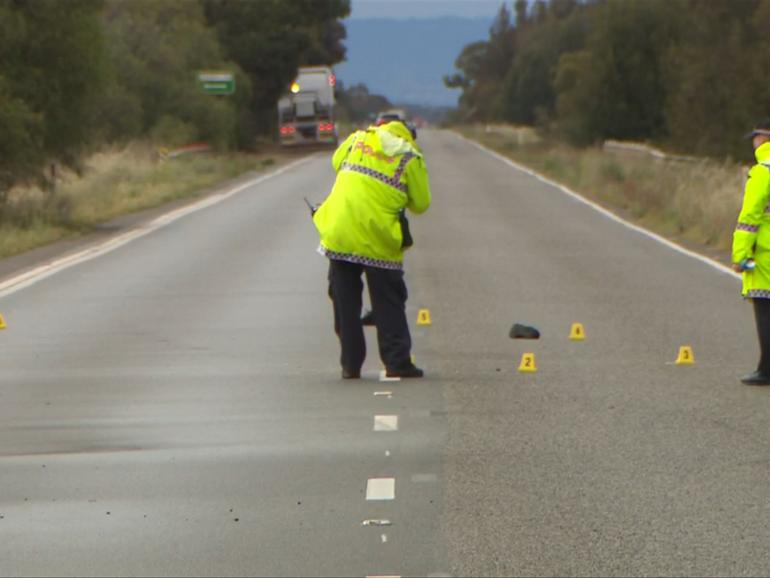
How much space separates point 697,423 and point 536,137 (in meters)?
79.3

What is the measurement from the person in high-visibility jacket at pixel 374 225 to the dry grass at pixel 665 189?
12744 millimetres

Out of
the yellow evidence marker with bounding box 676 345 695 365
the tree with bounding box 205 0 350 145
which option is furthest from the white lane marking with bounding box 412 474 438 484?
the tree with bounding box 205 0 350 145

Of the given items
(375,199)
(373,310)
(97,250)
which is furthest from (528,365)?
(97,250)

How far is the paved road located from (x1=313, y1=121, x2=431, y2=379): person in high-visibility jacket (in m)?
0.45

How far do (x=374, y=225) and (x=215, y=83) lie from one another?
52936 millimetres

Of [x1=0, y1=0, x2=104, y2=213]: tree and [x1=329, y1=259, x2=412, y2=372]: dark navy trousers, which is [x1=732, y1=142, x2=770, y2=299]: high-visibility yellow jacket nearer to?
[x1=329, y1=259, x2=412, y2=372]: dark navy trousers

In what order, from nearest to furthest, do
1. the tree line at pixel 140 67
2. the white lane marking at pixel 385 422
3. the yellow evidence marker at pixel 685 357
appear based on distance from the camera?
the white lane marking at pixel 385 422 < the yellow evidence marker at pixel 685 357 < the tree line at pixel 140 67

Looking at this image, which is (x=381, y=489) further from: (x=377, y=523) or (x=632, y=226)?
(x=632, y=226)

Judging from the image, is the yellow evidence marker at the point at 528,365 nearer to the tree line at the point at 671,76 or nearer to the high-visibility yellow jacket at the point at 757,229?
the high-visibility yellow jacket at the point at 757,229

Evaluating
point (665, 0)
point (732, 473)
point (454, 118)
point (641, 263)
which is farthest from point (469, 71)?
point (732, 473)

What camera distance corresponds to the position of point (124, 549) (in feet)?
22.6

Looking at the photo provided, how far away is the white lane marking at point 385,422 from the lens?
31.4 feet

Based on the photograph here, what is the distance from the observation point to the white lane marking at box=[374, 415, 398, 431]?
9586mm

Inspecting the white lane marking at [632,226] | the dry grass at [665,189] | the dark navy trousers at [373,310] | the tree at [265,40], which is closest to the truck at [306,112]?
the tree at [265,40]
